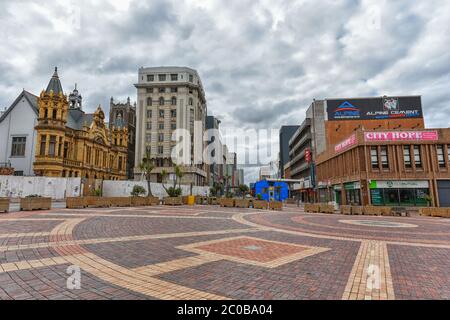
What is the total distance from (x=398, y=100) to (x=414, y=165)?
1145 inches

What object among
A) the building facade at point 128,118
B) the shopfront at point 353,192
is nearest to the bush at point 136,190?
the shopfront at point 353,192

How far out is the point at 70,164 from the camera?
143 feet

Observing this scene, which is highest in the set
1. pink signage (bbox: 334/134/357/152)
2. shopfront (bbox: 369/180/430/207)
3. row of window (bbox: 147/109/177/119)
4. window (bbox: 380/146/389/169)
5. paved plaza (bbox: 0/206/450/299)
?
row of window (bbox: 147/109/177/119)

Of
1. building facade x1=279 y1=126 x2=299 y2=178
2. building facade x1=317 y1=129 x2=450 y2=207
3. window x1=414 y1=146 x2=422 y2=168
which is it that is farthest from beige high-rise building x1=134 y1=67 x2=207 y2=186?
building facade x1=279 y1=126 x2=299 y2=178

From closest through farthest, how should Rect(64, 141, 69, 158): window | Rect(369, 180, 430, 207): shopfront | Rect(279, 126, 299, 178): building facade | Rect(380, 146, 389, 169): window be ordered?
Rect(369, 180, 430, 207): shopfront < Rect(380, 146, 389, 169): window < Rect(64, 141, 69, 158): window < Rect(279, 126, 299, 178): building facade

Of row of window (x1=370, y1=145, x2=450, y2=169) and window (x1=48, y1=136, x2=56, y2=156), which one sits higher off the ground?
window (x1=48, y1=136, x2=56, y2=156)

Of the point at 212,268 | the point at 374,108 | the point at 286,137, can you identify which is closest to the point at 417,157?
the point at 374,108

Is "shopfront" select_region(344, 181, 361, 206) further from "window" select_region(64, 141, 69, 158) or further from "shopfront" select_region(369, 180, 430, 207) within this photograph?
"window" select_region(64, 141, 69, 158)

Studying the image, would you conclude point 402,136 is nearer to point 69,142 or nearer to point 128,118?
point 69,142

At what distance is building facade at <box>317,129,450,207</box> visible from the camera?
3012 cm

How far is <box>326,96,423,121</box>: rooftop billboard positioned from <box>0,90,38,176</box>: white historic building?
54.0 meters
